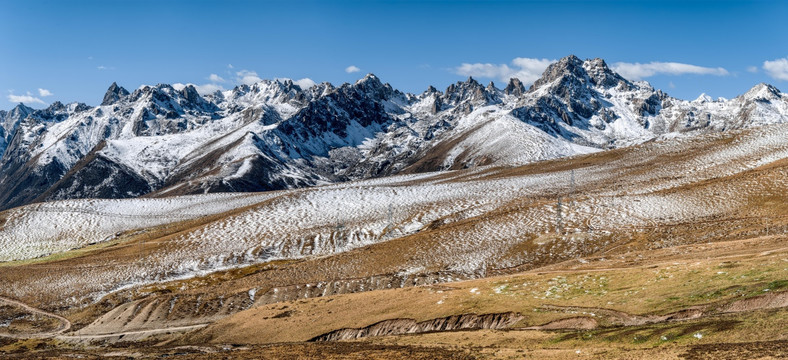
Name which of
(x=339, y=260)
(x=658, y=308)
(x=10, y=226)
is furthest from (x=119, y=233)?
(x=658, y=308)

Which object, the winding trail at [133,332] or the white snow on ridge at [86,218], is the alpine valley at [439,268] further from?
the white snow on ridge at [86,218]

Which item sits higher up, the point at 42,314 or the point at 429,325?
the point at 429,325

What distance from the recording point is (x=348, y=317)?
185 ft

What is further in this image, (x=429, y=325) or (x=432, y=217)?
(x=432, y=217)

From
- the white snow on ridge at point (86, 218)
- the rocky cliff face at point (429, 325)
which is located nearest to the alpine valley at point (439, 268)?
the rocky cliff face at point (429, 325)

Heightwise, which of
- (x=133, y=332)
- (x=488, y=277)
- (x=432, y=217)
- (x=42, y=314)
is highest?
(x=432, y=217)

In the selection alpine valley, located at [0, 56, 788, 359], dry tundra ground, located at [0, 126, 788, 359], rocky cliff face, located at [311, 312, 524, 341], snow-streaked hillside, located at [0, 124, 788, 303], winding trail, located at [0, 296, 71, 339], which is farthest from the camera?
snow-streaked hillside, located at [0, 124, 788, 303]

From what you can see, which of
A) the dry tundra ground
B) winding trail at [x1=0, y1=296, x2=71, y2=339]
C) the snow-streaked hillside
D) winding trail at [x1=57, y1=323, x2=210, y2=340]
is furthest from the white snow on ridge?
winding trail at [x1=57, y1=323, x2=210, y2=340]

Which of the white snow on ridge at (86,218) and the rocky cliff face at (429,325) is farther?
the white snow on ridge at (86,218)

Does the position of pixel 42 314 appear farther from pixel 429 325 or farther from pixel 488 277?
pixel 488 277

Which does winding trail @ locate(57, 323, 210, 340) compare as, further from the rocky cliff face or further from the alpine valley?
the rocky cliff face

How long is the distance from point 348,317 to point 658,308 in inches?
1117

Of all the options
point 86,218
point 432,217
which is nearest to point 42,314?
point 432,217

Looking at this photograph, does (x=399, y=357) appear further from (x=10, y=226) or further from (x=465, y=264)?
(x=10, y=226)
